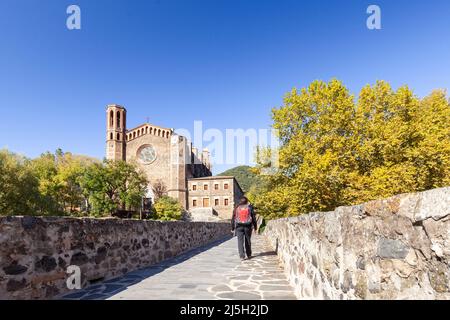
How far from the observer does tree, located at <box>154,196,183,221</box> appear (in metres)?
45.7

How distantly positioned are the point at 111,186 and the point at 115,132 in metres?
14.7

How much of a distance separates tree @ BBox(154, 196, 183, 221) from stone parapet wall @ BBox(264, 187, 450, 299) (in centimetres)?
4470

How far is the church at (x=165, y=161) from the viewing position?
52438mm

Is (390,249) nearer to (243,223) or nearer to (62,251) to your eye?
(62,251)

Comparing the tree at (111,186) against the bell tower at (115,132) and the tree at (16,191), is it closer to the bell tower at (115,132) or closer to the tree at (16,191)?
the bell tower at (115,132)

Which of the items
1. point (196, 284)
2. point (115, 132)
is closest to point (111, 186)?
point (115, 132)

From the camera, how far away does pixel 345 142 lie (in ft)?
55.8

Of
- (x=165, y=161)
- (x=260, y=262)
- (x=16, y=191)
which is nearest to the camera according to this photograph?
(x=260, y=262)

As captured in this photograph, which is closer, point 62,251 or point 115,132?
point 62,251

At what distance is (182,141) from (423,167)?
42714mm

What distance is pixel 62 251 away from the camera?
460 cm

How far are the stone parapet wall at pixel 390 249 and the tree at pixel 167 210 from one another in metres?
44.7
